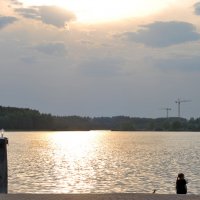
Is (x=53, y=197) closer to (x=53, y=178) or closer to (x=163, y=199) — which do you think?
(x=163, y=199)

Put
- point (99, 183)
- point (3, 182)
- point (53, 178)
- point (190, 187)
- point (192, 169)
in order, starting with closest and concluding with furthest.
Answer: point (3, 182) < point (190, 187) < point (99, 183) < point (53, 178) < point (192, 169)

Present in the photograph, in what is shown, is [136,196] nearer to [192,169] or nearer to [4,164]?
[4,164]

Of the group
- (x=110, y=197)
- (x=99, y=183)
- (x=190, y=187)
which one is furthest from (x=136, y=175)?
(x=110, y=197)

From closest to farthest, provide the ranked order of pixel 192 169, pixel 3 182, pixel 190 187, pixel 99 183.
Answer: pixel 3 182, pixel 190 187, pixel 99 183, pixel 192 169

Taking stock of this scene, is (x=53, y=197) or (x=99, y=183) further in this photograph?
(x=99, y=183)

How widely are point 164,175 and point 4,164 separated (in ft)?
114

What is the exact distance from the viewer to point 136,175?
63.5 meters

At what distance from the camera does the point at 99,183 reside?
55594 mm

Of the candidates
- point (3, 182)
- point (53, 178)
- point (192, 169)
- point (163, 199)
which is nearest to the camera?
point (163, 199)

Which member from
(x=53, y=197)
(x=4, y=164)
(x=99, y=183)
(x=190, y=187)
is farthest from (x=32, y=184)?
(x=53, y=197)

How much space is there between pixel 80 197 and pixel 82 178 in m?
36.0

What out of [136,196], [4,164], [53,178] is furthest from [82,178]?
[136,196]

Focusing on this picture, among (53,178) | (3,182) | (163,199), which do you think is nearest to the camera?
(163,199)

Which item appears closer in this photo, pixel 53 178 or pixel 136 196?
pixel 136 196
